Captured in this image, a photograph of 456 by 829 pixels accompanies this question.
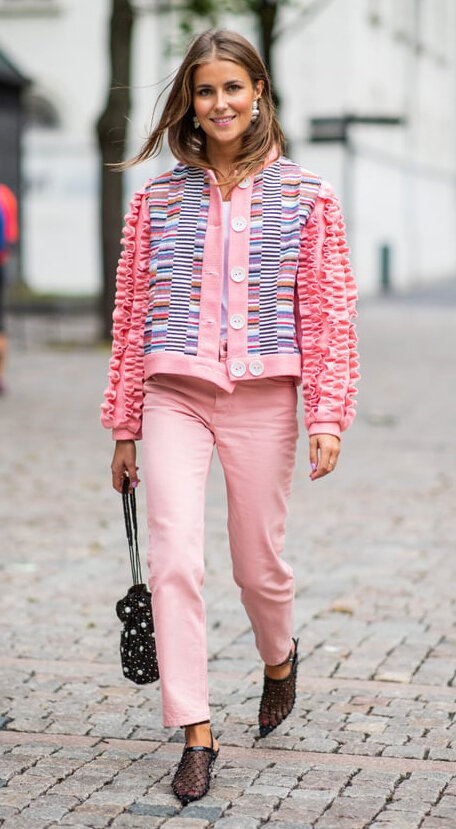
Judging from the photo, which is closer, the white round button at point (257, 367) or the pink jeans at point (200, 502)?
the pink jeans at point (200, 502)

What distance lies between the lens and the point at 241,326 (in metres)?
4.23

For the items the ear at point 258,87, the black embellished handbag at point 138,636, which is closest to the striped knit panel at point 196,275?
the ear at point 258,87

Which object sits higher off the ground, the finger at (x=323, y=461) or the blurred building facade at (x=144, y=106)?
the blurred building facade at (x=144, y=106)

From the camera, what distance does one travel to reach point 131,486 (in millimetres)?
4492

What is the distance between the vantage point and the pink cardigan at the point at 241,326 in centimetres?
423

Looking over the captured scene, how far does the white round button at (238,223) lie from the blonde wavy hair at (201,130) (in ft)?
0.36

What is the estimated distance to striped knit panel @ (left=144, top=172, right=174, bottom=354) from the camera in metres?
4.27

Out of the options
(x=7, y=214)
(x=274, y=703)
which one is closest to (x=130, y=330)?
(x=274, y=703)

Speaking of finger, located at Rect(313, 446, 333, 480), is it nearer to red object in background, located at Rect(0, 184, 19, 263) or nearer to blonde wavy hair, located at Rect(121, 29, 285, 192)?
blonde wavy hair, located at Rect(121, 29, 285, 192)

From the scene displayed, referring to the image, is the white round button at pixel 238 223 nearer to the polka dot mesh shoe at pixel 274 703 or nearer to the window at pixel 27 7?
the polka dot mesh shoe at pixel 274 703

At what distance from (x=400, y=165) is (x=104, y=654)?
37019mm

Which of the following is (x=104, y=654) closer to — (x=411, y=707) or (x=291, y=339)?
(x=411, y=707)

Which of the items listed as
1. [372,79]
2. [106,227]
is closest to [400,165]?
[372,79]

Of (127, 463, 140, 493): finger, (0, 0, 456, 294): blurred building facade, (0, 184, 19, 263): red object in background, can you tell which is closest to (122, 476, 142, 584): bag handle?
(127, 463, 140, 493): finger
